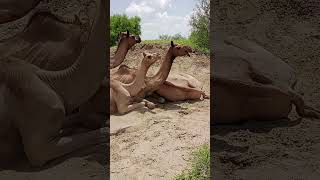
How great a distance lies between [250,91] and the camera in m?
3.00

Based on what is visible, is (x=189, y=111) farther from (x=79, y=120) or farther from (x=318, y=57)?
(x=318, y=57)

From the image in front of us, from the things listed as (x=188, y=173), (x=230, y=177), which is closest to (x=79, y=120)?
(x=188, y=173)

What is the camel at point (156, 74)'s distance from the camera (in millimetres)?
4406

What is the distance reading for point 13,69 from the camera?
2.33 meters

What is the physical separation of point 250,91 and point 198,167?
2.89ft

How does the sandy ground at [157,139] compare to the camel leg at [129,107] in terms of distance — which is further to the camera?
the camel leg at [129,107]

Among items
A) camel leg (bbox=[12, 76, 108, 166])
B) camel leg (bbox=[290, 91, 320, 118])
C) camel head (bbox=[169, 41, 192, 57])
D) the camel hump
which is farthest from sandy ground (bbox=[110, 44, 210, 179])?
camel leg (bbox=[290, 91, 320, 118])

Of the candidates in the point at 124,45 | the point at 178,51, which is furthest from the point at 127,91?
the point at 124,45

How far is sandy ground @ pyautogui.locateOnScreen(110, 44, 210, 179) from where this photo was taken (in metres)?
2.47

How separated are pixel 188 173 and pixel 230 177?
248 mm

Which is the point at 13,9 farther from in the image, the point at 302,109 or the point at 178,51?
the point at 178,51

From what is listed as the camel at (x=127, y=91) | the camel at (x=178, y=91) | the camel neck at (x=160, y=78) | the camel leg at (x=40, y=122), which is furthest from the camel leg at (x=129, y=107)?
the camel leg at (x=40, y=122)

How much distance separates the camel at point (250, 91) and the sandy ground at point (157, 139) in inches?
12.4

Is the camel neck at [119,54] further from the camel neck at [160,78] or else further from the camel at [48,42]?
the camel at [48,42]
